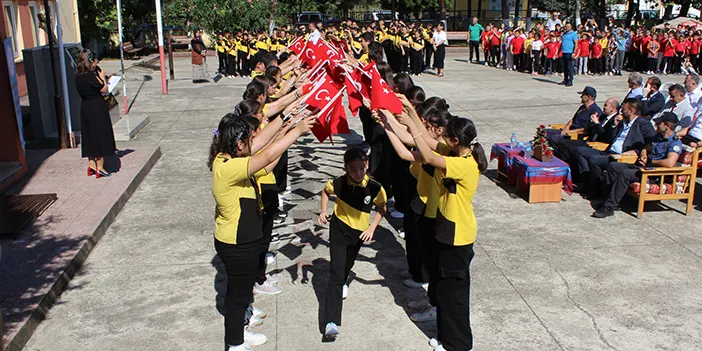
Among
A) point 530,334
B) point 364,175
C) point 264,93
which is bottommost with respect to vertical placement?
point 530,334

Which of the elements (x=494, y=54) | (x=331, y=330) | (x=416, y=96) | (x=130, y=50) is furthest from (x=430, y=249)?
(x=130, y=50)

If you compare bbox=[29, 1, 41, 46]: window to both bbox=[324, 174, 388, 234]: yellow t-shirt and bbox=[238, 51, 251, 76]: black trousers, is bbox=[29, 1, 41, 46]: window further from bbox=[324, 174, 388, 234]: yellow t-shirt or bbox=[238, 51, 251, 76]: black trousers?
bbox=[324, 174, 388, 234]: yellow t-shirt

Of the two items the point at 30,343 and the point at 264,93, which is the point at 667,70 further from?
the point at 30,343

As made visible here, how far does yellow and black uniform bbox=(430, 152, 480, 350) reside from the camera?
464 centimetres

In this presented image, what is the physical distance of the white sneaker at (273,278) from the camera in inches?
242

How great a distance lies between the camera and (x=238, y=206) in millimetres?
4598

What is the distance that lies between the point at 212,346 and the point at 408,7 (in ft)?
155

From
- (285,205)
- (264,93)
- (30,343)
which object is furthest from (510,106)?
(30,343)

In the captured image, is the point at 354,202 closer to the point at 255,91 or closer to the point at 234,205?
the point at 234,205

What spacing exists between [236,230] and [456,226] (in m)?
1.56

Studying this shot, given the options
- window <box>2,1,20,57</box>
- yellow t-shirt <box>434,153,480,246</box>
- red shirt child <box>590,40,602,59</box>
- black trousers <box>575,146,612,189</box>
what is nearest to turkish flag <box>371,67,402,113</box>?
yellow t-shirt <box>434,153,480,246</box>

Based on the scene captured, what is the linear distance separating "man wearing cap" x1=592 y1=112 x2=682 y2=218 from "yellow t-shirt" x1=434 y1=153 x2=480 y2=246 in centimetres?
401

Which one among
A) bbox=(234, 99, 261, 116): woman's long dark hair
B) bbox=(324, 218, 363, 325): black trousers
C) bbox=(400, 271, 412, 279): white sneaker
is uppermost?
bbox=(234, 99, 261, 116): woman's long dark hair

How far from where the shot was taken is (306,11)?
4466 cm
